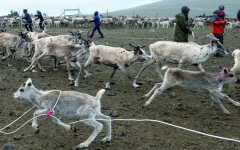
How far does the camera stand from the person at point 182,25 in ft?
35.7

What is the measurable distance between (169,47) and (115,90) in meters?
1.89

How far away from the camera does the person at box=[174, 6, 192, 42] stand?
10.9 meters

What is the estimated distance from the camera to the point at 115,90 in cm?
938

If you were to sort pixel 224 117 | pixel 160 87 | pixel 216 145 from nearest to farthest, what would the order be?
1. pixel 216 145
2. pixel 224 117
3. pixel 160 87

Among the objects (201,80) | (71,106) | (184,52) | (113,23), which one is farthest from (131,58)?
(113,23)

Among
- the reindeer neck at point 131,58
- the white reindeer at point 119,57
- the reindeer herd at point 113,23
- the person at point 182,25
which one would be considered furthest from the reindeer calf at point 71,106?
the reindeer herd at point 113,23

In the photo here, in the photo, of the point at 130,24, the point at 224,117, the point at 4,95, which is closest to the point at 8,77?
the point at 4,95

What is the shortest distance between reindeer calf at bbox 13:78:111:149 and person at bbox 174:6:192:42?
580 cm

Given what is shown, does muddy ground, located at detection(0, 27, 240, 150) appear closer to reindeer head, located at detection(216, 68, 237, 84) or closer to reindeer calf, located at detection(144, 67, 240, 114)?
reindeer calf, located at detection(144, 67, 240, 114)

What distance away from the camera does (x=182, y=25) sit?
35.9 ft

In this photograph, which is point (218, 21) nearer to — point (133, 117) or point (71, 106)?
point (133, 117)

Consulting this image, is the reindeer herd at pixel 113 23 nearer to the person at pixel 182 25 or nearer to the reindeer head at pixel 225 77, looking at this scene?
the person at pixel 182 25

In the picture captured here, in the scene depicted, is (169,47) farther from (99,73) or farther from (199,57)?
(99,73)

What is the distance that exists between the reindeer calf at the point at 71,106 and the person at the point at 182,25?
580cm
